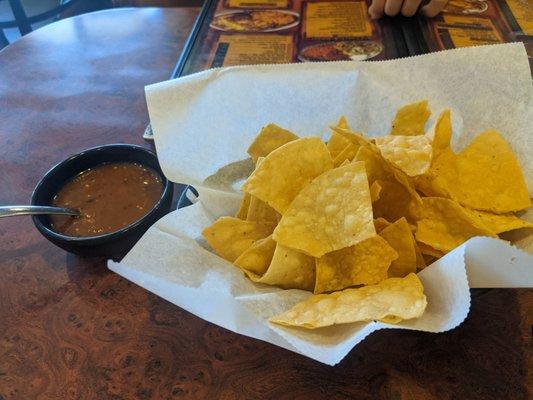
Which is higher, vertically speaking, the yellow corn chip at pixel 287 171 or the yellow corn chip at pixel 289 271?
the yellow corn chip at pixel 287 171

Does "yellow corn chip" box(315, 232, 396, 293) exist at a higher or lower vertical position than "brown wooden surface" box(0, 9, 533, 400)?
Result: higher

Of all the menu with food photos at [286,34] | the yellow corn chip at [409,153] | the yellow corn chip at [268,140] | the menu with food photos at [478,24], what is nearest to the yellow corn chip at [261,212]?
the yellow corn chip at [268,140]

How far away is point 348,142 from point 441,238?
260 millimetres

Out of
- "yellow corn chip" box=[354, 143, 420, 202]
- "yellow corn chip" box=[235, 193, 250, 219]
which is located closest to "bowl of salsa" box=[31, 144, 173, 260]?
"yellow corn chip" box=[235, 193, 250, 219]

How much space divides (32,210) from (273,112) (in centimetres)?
52

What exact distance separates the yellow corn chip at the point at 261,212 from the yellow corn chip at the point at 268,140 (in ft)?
0.36

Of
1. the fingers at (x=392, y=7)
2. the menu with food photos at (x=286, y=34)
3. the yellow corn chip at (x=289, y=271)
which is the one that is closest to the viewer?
the yellow corn chip at (x=289, y=271)

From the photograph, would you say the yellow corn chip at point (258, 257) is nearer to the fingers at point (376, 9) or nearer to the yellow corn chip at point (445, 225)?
the yellow corn chip at point (445, 225)

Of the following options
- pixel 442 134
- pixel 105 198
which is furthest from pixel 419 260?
pixel 105 198

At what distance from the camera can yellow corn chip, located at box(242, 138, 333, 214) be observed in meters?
0.74

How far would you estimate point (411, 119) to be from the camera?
2.93 feet

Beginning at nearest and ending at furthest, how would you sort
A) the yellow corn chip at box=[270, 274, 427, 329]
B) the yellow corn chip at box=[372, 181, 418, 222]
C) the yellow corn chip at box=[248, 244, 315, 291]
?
1. the yellow corn chip at box=[270, 274, 427, 329]
2. the yellow corn chip at box=[248, 244, 315, 291]
3. the yellow corn chip at box=[372, 181, 418, 222]

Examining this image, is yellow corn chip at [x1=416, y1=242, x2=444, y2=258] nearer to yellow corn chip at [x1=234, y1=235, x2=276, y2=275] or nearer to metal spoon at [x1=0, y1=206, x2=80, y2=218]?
yellow corn chip at [x1=234, y1=235, x2=276, y2=275]

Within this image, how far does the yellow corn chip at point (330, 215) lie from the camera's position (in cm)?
67
